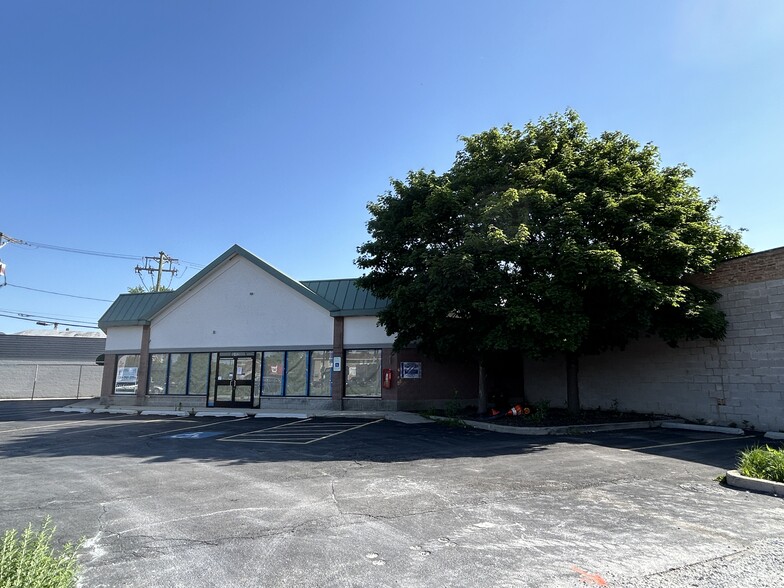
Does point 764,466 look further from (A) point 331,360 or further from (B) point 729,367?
(A) point 331,360

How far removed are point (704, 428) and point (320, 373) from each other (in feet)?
46.0

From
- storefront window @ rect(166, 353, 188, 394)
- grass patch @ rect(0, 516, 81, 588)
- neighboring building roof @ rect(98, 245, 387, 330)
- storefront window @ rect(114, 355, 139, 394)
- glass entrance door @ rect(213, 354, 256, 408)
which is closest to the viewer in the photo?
grass patch @ rect(0, 516, 81, 588)

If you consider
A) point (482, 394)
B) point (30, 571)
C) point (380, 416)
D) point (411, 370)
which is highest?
point (411, 370)

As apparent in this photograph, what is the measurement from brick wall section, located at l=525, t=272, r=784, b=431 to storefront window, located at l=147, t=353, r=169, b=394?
19.9m

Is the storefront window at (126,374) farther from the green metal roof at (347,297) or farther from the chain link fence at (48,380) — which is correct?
the chain link fence at (48,380)

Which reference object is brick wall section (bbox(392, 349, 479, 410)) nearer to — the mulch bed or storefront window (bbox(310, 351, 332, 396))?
the mulch bed

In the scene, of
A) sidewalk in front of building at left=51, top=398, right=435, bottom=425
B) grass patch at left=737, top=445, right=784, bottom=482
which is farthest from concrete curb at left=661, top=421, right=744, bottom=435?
sidewalk in front of building at left=51, top=398, right=435, bottom=425

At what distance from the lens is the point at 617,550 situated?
484cm

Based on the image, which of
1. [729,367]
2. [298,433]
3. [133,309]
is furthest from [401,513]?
[133,309]

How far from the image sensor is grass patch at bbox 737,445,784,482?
7.34m

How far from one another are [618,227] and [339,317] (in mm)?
11519

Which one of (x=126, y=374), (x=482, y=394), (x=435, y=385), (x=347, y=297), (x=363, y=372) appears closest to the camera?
(x=482, y=394)

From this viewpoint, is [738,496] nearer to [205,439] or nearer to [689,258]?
[689,258]

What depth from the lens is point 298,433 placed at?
45.9ft
